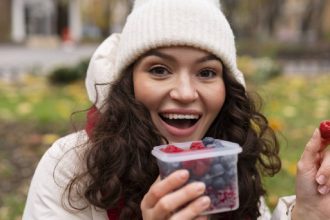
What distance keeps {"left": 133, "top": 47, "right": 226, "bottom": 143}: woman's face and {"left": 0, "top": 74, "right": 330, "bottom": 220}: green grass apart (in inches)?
46.0

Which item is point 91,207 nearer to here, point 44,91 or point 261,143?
point 261,143

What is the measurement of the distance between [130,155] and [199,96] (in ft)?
0.92

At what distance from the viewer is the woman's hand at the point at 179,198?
140cm

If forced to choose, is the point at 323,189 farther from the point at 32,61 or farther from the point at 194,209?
the point at 32,61

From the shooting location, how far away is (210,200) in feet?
4.81

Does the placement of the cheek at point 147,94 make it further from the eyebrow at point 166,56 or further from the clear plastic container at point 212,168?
the clear plastic container at point 212,168

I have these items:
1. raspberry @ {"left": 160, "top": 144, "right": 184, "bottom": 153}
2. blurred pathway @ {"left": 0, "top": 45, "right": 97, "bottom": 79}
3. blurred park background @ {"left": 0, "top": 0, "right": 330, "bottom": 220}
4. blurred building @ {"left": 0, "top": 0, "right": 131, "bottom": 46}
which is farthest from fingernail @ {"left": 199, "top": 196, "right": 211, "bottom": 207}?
blurred building @ {"left": 0, "top": 0, "right": 131, "bottom": 46}

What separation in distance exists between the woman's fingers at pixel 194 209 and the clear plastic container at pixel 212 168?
4 cm

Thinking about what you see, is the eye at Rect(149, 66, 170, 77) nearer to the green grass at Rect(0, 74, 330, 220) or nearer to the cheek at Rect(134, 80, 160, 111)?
the cheek at Rect(134, 80, 160, 111)

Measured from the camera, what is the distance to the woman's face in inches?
70.2

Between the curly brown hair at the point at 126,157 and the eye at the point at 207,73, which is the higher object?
the eye at the point at 207,73

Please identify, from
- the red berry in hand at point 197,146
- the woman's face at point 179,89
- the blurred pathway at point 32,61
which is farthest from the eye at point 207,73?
the blurred pathway at point 32,61

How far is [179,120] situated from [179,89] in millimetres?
128

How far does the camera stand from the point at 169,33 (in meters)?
1.82
